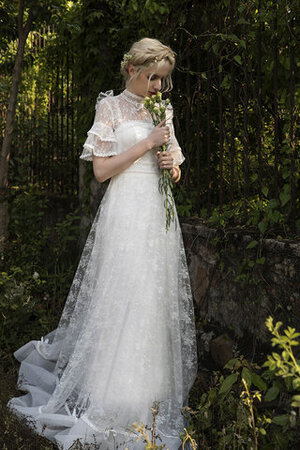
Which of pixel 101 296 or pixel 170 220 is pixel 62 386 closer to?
pixel 101 296

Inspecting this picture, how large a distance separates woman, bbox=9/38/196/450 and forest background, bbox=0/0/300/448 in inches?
17.9

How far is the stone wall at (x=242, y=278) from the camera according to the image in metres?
2.49

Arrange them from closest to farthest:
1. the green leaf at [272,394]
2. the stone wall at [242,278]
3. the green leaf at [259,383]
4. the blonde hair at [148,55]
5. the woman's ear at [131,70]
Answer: the green leaf at [272,394]
the green leaf at [259,383]
the stone wall at [242,278]
the blonde hair at [148,55]
the woman's ear at [131,70]

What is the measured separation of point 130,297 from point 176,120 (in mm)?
1544

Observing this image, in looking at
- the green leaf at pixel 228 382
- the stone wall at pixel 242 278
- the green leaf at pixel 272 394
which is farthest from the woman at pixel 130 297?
the green leaf at pixel 272 394

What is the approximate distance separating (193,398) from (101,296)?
2.61ft

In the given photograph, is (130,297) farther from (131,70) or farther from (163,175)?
(131,70)

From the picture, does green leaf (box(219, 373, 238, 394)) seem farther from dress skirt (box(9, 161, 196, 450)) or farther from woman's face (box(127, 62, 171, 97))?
woman's face (box(127, 62, 171, 97))

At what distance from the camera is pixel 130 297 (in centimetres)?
285

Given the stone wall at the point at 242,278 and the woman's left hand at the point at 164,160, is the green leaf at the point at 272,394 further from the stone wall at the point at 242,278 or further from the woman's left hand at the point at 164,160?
the woman's left hand at the point at 164,160

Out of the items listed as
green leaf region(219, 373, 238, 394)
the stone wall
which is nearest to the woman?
the stone wall

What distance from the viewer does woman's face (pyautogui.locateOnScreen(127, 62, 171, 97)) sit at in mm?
2867

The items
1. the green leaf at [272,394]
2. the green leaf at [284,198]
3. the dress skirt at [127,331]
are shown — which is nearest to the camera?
the green leaf at [272,394]

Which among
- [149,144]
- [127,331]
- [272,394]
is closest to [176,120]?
[149,144]
